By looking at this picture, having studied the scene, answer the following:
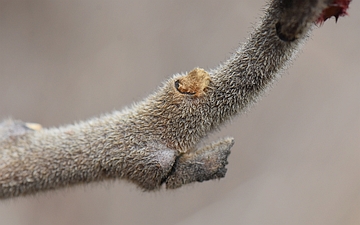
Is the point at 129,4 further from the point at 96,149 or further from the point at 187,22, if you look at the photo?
the point at 96,149

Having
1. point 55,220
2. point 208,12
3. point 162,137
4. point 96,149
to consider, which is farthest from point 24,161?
point 208,12

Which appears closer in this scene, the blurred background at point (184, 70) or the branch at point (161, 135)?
the branch at point (161, 135)

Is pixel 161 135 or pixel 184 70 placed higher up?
pixel 184 70

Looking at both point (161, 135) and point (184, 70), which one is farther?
point (184, 70)

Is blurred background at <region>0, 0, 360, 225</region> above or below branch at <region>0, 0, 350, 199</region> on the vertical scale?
above

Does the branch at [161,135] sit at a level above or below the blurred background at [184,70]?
below
